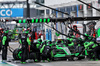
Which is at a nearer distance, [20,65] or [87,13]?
[20,65]

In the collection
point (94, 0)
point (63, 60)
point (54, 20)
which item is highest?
point (94, 0)

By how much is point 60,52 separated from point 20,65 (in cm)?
262

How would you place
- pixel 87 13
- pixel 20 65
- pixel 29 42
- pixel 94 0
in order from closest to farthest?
pixel 20 65 < pixel 29 42 < pixel 94 0 < pixel 87 13

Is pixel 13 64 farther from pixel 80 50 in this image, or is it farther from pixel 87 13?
pixel 87 13

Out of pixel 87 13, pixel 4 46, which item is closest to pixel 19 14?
pixel 87 13

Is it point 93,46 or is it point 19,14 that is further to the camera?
point 19,14

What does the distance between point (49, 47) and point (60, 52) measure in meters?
0.65

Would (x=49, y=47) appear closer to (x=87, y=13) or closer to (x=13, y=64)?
(x=13, y=64)

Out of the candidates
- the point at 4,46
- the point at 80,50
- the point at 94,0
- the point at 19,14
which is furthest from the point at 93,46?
the point at 19,14

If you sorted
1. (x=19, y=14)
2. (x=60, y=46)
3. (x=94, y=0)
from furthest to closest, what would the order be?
(x=19, y=14), (x=94, y=0), (x=60, y=46)

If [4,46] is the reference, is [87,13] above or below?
above

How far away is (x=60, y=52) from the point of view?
17.3 metres

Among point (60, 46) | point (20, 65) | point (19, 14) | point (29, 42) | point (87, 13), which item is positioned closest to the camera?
point (20, 65)

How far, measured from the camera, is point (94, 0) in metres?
27.9
